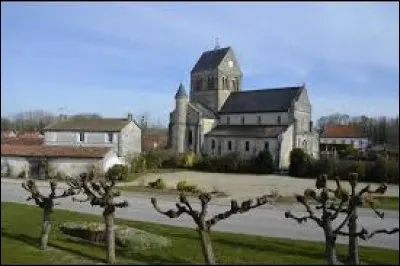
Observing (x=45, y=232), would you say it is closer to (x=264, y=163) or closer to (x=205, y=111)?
(x=264, y=163)

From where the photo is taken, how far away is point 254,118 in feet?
202

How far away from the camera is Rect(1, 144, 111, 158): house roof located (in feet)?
139

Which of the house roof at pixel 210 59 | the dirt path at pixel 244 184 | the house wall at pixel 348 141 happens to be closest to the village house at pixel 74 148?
the dirt path at pixel 244 184

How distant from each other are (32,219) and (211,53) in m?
55.9

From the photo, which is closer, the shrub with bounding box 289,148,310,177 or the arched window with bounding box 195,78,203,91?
the shrub with bounding box 289,148,310,177

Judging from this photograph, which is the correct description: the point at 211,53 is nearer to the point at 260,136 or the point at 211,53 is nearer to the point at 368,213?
the point at 260,136

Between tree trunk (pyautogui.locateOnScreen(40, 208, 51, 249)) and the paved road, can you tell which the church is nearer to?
the paved road

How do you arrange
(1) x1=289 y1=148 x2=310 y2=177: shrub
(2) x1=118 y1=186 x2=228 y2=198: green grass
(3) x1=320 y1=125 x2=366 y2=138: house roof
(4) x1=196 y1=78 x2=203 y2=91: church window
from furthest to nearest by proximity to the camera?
(3) x1=320 y1=125 x2=366 y2=138: house roof < (4) x1=196 y1=78 x2=203 y2=91: church window < (1) x1=289 y1=148 x2=310 y2=177: shrub < (2) x1=118 y1=186 x2=228 y2=198: green grass

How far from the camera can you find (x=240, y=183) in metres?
39.9

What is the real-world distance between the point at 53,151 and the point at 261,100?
2822 cm

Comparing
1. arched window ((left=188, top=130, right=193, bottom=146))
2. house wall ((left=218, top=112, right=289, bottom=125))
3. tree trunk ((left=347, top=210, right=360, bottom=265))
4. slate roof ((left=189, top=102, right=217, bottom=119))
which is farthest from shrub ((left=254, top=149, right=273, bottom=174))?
tree trunk ((left=347, top=210, right=360, bottom=265))

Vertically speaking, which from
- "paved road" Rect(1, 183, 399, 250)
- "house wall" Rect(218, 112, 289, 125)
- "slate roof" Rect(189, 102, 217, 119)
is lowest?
"paved road" Rect(1, 183, 399, 250)

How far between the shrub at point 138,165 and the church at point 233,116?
13.4 m

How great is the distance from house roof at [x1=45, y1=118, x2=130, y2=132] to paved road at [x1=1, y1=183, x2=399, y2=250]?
2272 centimetres
